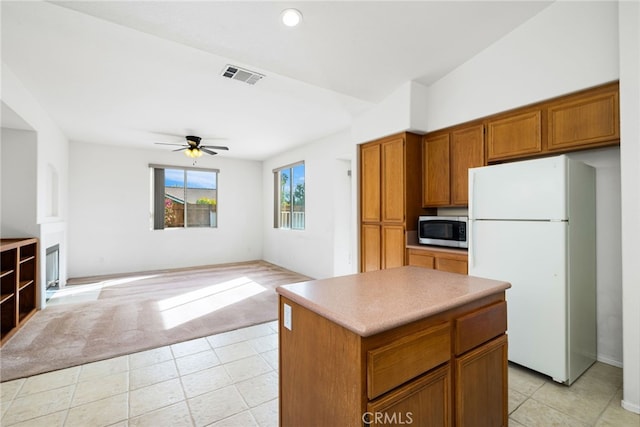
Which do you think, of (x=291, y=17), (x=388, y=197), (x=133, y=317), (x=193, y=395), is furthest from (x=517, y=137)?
(x=133, y=317)

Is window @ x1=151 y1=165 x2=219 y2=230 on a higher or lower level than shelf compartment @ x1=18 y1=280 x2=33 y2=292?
higher

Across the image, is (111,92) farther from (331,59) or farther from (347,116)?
(347,116)

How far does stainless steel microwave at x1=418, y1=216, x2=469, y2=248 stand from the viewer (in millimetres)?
3109

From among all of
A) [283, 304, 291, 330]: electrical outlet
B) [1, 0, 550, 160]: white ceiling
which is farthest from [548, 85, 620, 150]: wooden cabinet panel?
[283, 304, 291, 330]: electrical outlet

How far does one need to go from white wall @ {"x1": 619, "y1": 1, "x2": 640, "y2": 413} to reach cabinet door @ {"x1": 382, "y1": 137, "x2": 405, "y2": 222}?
77.7 inches

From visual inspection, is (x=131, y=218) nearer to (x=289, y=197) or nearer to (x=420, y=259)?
(x=289, y=197)

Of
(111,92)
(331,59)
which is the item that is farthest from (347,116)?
(111,92)

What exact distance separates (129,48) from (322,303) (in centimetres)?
290

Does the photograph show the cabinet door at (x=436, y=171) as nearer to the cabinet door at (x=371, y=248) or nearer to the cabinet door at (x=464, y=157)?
the cabinet door at (x=464, y=157)

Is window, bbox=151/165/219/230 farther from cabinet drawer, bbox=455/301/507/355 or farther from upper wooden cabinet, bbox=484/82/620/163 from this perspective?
cabinet drawer, bbox=455/301/507/355

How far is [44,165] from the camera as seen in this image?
4.20m

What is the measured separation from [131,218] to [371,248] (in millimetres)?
5405

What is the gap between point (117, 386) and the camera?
225 centimetres

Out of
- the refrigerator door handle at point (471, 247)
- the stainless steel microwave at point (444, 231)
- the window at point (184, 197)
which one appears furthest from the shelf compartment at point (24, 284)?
the refrigerator door handle at point (471, 247)
